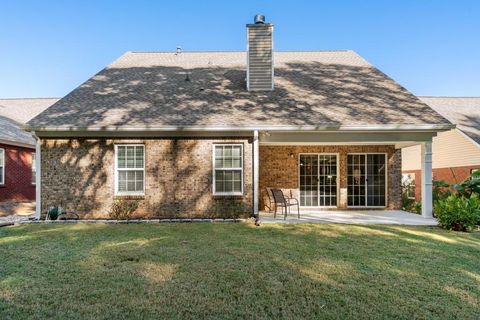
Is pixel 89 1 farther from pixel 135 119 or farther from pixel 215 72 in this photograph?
pixel 135 119

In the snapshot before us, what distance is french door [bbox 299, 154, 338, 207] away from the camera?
512 inches

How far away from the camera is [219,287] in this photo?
14.0 feet

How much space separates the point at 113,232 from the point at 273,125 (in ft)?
17.5

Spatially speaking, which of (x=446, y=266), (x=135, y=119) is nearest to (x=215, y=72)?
(x=135, y=119)

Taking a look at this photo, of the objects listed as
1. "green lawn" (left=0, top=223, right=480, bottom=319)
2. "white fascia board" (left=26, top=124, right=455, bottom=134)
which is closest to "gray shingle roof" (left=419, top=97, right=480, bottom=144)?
"white fascia board" (left=26, top=124, right=455, bottom=134)

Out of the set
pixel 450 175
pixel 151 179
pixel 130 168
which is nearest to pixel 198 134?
pixel 151 179

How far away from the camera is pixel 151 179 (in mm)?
10328

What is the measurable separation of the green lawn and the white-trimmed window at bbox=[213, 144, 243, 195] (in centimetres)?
278

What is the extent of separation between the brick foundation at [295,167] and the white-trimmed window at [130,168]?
4612mm

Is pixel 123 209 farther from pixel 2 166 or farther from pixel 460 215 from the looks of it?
pixel 460 215

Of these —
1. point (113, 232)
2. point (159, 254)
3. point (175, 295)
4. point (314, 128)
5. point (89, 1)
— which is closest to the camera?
point (175, 295)

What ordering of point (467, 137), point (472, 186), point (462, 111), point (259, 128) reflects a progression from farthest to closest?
point (462, 111) → point (467, 137) → point (472, 186) → point (259, 128)

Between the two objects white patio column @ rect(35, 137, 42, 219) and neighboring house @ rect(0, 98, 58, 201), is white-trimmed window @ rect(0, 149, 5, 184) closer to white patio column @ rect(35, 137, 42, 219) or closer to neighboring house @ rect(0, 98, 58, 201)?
neighboring house @ rect(0, 98, 58, 201)

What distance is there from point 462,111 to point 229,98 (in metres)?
15.8
